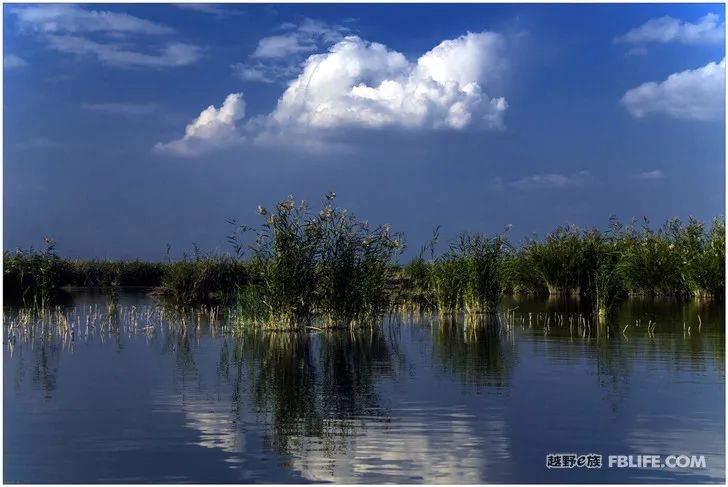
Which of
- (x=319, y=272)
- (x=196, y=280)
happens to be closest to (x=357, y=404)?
(x=319, y=272)

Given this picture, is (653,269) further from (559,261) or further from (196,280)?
(196,280)

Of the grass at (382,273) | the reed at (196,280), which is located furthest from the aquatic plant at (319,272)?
the reed at (196,280)

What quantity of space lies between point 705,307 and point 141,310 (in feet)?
45.2

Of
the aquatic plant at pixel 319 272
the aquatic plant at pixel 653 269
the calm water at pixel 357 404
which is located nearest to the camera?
the calm water at pixel 357 404

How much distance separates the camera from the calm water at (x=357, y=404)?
620cm

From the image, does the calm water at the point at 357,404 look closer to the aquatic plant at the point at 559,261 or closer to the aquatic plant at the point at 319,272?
the aquatic plant at the point at 319,272

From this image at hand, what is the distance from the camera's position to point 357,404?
27.8ft

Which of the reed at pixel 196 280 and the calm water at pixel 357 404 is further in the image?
the reed at pixel 196 280

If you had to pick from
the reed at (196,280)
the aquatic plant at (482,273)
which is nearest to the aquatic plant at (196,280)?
the reed at (196,280)

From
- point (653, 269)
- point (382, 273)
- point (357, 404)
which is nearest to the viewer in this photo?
point (357, 404)

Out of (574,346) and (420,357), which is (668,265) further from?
(420,357)

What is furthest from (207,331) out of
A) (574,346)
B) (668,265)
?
(668,265)

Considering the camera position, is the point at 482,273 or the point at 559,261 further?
the point at 559,261

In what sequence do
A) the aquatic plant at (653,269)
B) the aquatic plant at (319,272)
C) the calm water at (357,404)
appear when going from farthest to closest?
the aquatic plant at (653,269), the aquatic plant at (319,272), the calm water at (357,404)
